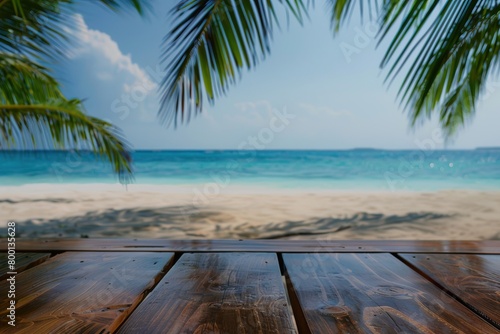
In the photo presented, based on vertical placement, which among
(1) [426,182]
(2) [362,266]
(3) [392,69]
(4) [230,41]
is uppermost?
(4) [230,41]

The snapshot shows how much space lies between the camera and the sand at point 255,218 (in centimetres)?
414

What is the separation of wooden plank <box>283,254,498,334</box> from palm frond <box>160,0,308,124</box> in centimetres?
88

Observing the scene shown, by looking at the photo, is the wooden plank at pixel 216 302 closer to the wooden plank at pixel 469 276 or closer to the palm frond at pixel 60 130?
the wooden plank at pixel 469 276

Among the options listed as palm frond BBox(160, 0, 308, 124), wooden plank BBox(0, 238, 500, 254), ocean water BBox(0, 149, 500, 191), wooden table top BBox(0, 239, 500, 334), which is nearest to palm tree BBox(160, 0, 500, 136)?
palm frond BBox(160, 0, 308, 124)

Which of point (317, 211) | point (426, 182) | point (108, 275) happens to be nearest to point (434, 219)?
point (317, 211)

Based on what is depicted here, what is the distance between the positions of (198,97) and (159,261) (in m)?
0.88

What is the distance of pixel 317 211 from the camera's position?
5824 mm

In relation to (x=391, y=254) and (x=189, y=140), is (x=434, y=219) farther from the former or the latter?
(x=189, y=140)

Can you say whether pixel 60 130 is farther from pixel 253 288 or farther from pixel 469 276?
pixel 469 276

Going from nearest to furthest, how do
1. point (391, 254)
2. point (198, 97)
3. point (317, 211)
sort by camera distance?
point (391, 254)
point (198, 97)
point (317, 211)

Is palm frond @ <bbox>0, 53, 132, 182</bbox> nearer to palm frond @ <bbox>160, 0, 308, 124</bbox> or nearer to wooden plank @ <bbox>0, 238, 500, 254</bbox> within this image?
palm frond @ <bbox>160, 0, 308, 124</bbox>

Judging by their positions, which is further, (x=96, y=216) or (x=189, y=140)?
(x=189, y=140)

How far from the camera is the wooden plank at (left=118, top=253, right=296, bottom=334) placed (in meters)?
0.50

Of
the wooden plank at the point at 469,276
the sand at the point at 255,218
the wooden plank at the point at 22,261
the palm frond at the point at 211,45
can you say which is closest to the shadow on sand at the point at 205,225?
the sand at the point at 255,218
